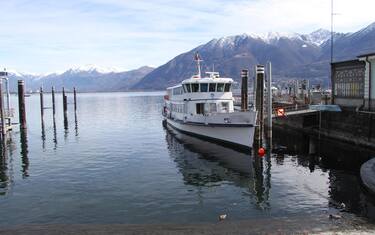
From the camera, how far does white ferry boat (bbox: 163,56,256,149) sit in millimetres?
35031

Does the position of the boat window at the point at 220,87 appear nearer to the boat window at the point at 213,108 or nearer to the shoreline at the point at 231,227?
the boat window at the point at 213,108

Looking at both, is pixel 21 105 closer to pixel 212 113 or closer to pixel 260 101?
pixel 212 113

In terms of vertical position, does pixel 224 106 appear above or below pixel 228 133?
above

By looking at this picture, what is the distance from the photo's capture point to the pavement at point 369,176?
20.0 m

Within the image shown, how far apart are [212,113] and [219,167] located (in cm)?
A: 999

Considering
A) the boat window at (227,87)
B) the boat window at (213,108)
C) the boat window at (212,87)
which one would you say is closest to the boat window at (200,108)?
the boat window at (213,108)

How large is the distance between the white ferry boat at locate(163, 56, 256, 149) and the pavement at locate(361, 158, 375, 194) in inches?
477

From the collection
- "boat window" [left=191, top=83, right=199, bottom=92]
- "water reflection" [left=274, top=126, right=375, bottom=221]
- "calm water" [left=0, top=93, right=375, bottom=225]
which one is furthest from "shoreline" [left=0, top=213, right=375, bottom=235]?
"boat window" [left=191, top=83, right=199, bottom=92]

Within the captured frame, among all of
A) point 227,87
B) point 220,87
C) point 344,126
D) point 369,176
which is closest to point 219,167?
point 369,176

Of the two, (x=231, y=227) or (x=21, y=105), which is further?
(x=21, y=105)

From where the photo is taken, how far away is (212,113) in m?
39.1

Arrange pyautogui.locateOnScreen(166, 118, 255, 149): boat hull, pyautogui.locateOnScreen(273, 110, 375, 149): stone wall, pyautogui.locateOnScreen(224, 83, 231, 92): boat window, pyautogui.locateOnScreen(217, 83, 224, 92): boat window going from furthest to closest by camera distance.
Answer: pyautogui.locateOnScreen(224, 83, 231, 92): boat window < pyautogui.locateOnScreen(217, 83, 224, 92): boat window < pyautogui.locateOnScreen(166, 118, 255, 149): boat hull < pyautogui.locateOnScreen(273, 110, 375, 149): stone wall

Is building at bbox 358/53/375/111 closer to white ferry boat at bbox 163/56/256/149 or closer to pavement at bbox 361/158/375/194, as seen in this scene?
white ferry boat at bbox 163/56/256/149

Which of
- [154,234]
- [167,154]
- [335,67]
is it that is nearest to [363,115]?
[335,67]
